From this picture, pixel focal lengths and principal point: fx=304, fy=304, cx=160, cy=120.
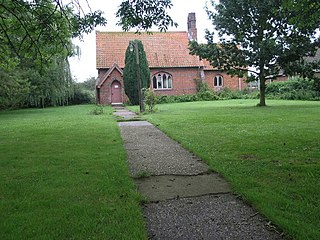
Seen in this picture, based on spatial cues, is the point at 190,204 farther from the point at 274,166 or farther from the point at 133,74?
the point at 133,74

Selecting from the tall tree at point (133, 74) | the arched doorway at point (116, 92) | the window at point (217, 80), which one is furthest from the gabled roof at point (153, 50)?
the tall tree at point (133, 74)

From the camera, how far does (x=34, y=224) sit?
133 inches

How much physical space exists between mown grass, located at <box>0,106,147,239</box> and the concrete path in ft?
0.84

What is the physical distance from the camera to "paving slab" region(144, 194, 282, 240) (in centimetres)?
315

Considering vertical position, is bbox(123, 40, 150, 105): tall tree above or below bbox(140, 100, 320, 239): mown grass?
above

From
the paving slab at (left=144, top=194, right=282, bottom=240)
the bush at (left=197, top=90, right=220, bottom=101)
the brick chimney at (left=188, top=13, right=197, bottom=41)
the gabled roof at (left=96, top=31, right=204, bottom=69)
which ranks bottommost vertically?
the paving slab at (left=144, top=194, right=282, bottom=240)

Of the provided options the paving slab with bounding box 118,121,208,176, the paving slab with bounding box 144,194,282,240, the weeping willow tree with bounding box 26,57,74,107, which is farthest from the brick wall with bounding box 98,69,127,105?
the paving slab with bounding box 144,194,282,240

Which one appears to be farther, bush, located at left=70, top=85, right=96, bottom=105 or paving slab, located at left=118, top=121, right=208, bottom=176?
bush, located at left=70, top=85, right=96, bottom=105

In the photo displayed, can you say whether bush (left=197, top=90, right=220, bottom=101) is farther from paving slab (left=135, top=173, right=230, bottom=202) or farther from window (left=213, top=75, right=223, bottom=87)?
paving slab (left=135, top=173, right=230, bottom=202)

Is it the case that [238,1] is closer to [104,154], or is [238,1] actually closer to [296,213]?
[104,154]

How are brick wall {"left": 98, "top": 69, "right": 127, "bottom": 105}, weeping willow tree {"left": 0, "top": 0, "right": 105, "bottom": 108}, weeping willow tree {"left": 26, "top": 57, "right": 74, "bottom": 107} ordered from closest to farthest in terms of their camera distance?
weeping willow tree {"left": 0, "top": 0, "right": 105, "bottom": 108}, weeping willow tree {"left": 26, "top": 57, "right": 74, "bottom": 107}, brick wall {"left": 98, "top": 69, "right": 127, "bottom": 105}

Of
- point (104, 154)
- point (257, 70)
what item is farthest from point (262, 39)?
point (104, 154)

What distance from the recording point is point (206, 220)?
3.48m

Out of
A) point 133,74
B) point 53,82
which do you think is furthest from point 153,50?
point 53,82
